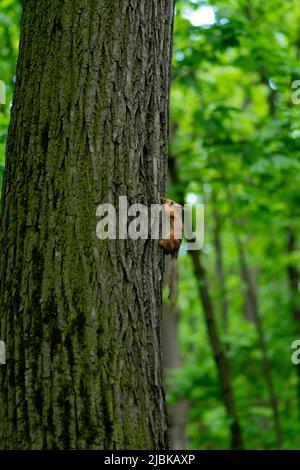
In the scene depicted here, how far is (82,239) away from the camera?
2.65 metres

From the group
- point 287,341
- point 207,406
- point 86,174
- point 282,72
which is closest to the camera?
point 86,174

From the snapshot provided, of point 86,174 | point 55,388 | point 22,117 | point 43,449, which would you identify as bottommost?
point 43,449

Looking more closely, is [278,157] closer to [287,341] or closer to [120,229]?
[120,229]

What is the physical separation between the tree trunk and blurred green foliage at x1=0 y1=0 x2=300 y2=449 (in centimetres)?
210

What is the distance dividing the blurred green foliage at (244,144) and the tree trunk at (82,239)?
2098mm

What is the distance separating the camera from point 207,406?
39.5 ft

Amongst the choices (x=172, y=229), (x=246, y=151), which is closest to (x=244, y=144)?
(x=246, y=151)

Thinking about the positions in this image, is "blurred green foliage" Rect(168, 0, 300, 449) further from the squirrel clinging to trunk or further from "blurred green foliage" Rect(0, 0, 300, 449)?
the squirrel clinging to trunk

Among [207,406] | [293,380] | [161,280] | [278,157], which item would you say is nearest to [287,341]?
A: [207,406]

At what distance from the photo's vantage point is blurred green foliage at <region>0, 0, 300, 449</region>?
626 cm

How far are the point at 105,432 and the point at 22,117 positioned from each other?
1454 mm

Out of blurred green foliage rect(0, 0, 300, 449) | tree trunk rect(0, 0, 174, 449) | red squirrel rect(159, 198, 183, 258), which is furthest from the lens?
blurred green foliage rect(0, 0, 300, 449)

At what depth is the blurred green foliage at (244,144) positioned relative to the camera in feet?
20.5

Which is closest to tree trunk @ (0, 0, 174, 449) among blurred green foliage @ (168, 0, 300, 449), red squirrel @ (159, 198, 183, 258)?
red squirrel @ (159, 198, 183, 258)
